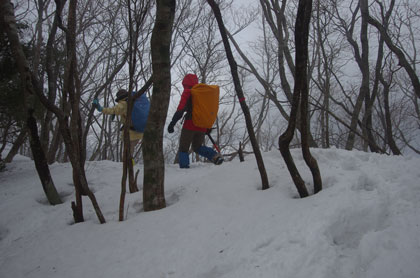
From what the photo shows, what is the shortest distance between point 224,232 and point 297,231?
0.51 m

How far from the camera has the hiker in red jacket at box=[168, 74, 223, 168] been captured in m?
3.79

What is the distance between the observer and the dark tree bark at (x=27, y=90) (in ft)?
8.30

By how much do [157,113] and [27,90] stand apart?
169 centimetres

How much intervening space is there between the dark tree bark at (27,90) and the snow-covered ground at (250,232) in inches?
15.0

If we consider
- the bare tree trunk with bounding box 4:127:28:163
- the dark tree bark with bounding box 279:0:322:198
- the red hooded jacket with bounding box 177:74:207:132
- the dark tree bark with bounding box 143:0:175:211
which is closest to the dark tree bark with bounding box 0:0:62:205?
the dark tree bark with bounding box 143:0:175:211

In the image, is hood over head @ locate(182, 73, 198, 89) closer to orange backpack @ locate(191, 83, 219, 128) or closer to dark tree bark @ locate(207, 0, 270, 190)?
orange backpack @ locate(191, 83, 219, 128)

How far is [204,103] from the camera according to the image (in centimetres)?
378

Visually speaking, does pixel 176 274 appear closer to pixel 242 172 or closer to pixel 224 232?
pixel 224 232

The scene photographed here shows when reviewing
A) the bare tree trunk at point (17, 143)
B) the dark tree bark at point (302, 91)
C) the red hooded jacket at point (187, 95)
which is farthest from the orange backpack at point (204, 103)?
the bare tree trunk at point (17, 143)

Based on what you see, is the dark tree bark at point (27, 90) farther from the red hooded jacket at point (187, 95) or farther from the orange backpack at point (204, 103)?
the orange backpack at point (204, 103)

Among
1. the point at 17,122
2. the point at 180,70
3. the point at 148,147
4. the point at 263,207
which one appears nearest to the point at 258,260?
the point at 263,207

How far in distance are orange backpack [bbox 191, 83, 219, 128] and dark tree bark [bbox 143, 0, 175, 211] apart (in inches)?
58.2

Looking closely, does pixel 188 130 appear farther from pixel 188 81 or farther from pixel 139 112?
pixel 139 112

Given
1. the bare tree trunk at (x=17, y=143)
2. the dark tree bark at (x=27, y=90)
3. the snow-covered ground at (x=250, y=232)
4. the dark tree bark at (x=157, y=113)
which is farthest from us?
the bare tree trunk at (x=17, y=143)
